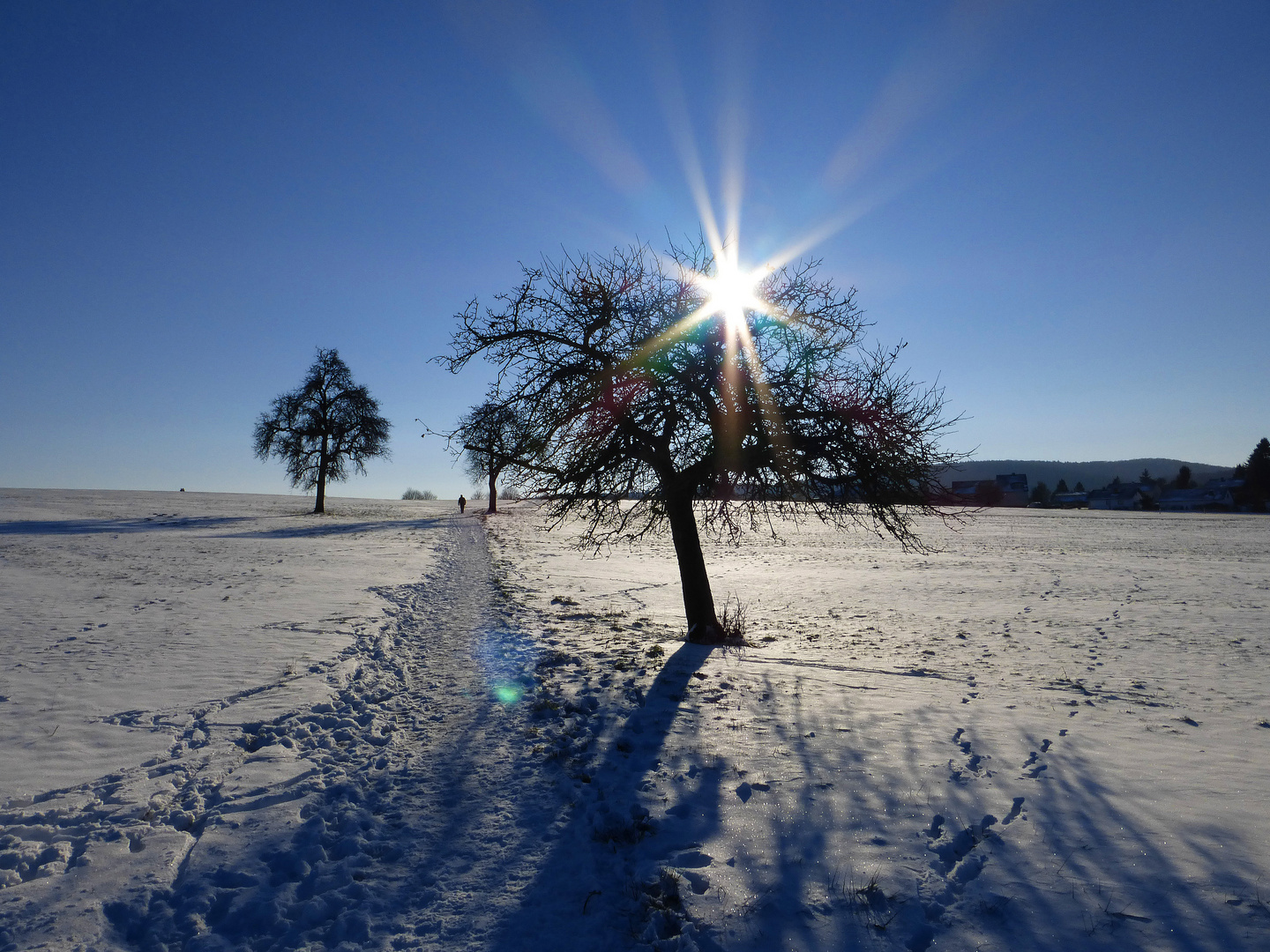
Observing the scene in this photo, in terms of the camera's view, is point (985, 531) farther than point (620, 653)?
Yes

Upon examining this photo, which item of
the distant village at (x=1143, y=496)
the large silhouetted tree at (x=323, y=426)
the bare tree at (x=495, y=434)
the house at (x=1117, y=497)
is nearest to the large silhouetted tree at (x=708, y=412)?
the bare tree at (x=495, y=434)

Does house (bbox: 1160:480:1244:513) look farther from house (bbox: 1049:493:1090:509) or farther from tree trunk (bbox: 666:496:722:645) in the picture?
tree trunk (bbox: 666:496:722:645)

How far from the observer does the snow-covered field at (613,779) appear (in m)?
3.92

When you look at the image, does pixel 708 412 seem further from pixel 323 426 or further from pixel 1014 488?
pixel 1014 488

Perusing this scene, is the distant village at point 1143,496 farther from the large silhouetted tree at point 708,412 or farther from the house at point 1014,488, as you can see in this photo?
the large silhouetted tree at point 708,412

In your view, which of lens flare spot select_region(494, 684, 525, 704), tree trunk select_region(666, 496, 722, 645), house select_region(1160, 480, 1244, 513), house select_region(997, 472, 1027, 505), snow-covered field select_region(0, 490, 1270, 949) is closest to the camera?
snow-covered field select_region(0, 490, 1270, 949)

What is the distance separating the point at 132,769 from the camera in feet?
19.1

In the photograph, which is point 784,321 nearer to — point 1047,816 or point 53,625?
point 1047,816

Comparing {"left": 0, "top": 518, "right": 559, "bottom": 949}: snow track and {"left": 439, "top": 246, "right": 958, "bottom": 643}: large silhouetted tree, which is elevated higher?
{"left": 439, "top": 246, "right": 958, "bottom": 643}: large silhouetted tree

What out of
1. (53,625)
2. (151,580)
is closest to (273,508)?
(151,580)

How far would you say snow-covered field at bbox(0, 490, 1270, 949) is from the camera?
3918 mm

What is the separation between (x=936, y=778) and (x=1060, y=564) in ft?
78.3

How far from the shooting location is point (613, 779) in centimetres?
584

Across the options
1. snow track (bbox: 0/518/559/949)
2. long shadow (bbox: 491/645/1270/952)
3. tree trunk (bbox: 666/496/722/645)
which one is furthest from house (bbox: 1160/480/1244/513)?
snow track (bbox: 0/518/559/949)
